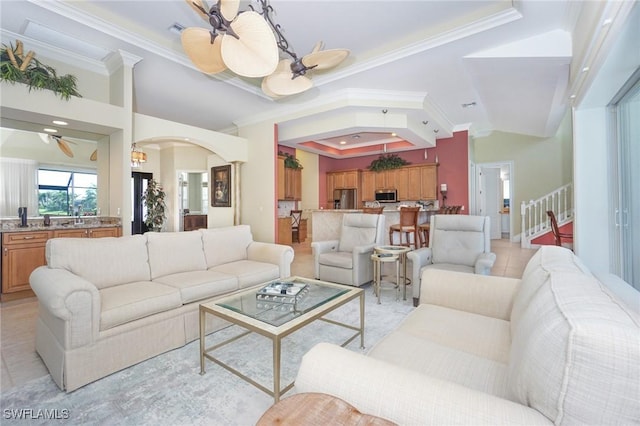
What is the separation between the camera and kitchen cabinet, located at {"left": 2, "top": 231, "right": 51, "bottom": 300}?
141 inches

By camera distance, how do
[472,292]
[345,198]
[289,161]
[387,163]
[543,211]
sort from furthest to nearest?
[345,198]
[387,163]
[289,161]
[543,211]
[472,292]

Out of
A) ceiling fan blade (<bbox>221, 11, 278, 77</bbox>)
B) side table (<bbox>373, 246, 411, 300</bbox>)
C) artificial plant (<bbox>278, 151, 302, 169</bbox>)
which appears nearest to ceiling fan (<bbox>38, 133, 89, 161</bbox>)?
artificial plant (<bbox>278, 151, 302, 169</bbox>)

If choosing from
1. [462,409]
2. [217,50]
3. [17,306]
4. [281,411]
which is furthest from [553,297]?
[17,306]

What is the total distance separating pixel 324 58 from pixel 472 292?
2.42 metres

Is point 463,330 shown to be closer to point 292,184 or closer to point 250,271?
point 250,271

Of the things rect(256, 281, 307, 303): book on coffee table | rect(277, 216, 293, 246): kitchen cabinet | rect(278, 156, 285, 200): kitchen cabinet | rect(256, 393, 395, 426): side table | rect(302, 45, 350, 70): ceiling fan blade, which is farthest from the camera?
rect(277, 216, 293, 246): kitchen cabinet

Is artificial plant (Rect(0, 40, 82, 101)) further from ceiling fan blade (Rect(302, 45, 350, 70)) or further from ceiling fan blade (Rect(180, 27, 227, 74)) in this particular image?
ceiling fan blade (Rect(302, 45, 350, 70))

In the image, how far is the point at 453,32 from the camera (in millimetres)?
3260

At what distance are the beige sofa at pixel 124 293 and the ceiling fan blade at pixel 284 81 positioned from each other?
1.82 metres

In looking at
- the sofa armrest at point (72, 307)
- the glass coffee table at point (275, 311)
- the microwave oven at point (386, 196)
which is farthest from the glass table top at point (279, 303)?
the microwave oven at point (386, 196)

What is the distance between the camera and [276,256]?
349 centimetres

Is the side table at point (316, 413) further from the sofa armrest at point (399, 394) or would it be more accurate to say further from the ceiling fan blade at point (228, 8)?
the ceiling fan blade at point (228, 8)

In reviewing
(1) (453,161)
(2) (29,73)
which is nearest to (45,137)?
(2) (29,73)

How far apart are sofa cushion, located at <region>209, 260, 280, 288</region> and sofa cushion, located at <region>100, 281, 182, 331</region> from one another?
2.18 feet
